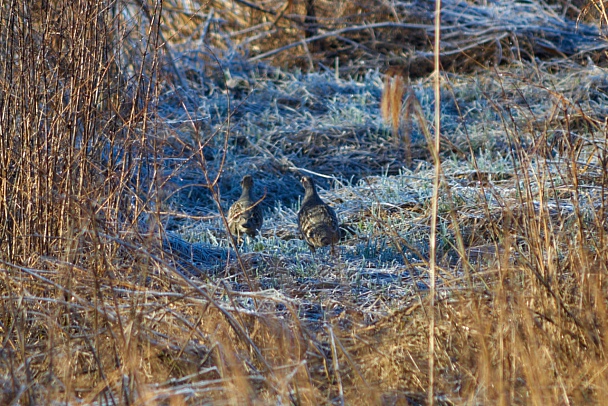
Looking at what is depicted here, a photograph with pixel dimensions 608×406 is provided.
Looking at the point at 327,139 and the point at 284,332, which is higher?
the point at 327,139

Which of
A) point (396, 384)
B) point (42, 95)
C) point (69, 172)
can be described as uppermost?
point (42, 95)

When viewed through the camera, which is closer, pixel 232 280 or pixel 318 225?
pixel 232 280

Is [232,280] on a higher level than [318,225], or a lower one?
lower

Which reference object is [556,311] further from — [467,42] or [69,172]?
[467,42]

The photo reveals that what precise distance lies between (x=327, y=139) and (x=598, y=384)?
6198 millimetres

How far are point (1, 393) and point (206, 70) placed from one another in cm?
832

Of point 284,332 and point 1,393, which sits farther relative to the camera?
point 284,332

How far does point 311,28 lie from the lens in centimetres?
1221

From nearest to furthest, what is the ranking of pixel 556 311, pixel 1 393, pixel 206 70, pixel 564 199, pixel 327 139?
pixel 1 393, pixel 556 311, pixel 564 199, pixel 327 139, pixel 206 70

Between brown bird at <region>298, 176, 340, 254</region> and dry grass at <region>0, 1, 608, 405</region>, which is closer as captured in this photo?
dry grass at <region>0, 1, 608, 405</region>

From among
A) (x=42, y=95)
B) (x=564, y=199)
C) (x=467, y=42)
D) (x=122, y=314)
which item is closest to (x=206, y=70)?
(x=467, y=42)

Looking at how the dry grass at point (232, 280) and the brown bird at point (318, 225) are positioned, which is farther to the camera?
the brown bird at point (318, 225)

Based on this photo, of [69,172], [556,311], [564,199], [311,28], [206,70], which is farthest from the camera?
[311,28]

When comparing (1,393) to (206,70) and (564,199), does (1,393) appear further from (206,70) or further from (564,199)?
(206,70)
